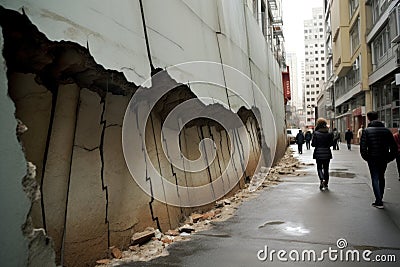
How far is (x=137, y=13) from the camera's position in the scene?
182 inches

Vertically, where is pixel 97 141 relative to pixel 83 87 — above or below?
below

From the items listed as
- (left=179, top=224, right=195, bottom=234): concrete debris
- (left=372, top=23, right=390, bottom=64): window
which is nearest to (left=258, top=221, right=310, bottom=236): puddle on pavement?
(left=179, top=224, right=195, bottom=234): concrete debris

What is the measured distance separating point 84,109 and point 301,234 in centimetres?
339

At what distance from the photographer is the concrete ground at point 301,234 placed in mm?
4402

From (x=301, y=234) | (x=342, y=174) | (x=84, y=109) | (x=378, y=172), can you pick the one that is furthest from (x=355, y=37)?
(x=84, y=109)

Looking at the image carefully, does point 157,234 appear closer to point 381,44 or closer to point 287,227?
point 287,227

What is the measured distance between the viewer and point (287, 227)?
5875 millimetres

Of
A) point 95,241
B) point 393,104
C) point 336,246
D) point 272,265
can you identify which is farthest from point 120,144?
point 393,104

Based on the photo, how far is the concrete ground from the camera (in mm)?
4402

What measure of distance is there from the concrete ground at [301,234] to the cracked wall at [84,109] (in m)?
0.71

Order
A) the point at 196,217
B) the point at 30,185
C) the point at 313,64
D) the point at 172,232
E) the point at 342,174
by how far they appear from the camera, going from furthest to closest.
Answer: the point at 313,64 < the point at 342,174 < the point at 196,217 < the point at 172,232 < the point at 30,185

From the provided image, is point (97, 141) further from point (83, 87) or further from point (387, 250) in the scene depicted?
point (387, 250)

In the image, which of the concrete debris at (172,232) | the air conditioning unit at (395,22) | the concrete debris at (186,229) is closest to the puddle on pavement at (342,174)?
the concrete debris at (186,229)

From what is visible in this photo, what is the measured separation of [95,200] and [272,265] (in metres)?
2.08
